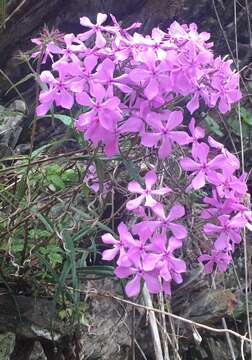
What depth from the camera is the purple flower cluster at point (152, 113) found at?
3.02ft

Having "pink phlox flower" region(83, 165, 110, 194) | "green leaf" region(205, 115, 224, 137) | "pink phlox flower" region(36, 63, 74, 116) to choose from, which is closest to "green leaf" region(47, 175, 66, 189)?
"pink phlox flower" region(83, 165, 110, 194)

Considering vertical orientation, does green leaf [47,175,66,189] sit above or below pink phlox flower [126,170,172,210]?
below

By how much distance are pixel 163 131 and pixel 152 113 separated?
4 cm

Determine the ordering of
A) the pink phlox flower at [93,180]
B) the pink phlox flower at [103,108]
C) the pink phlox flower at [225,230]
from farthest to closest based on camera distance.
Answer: the pink phlox flower at [93,180], the pink phlox flower at [225,230], the pink phlox flower at [103,108]

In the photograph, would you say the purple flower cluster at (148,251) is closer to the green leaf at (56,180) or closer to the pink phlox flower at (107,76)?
the pink phlox flower at (107,76)

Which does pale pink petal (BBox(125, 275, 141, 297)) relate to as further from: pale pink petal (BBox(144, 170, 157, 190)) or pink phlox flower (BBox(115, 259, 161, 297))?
pale pink petal (BBox(144, 170, 157, 190))

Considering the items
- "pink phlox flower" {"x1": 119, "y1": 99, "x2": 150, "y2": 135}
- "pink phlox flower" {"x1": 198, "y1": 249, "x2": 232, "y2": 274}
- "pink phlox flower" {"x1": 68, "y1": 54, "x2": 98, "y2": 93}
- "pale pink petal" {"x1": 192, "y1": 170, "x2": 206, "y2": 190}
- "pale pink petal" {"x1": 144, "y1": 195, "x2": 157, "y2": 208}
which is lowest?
"pink phlox flower" {"x1": 198, "y1": 249, "x2": 232, "y2": 274}

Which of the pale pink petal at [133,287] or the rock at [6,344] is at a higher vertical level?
the pale pink petal at [133,287]

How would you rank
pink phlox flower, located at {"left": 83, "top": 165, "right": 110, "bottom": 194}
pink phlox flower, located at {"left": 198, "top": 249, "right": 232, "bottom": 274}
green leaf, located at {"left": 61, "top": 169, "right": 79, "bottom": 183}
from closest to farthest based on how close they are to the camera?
pink phlox flower, located at {"left": 198, "top": 249, "right": 232, "bottom": 274}
pink phlox flower, located at {"left": 83, "top": 165, "right": 110, "bottom": 194}
green leaf, located at {"left": 61, "top": 169, "right": 79, "bottom": 183}

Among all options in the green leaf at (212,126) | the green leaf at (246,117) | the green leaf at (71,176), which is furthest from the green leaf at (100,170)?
the green leaf at (246,117)

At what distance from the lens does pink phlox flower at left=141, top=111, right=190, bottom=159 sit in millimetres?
938

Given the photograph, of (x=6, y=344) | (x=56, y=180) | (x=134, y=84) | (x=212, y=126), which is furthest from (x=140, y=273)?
(x=212, y=126)

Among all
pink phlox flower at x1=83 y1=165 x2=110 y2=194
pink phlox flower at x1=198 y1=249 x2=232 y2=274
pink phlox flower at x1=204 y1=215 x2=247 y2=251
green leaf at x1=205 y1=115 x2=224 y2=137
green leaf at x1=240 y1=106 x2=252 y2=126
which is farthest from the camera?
green leaf at x1=240 y1=106 x2=252 y2=126

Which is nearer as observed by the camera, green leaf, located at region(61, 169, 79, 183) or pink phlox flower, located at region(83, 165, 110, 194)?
pink phlox flower, located at region(83, 165, 110, 194)
